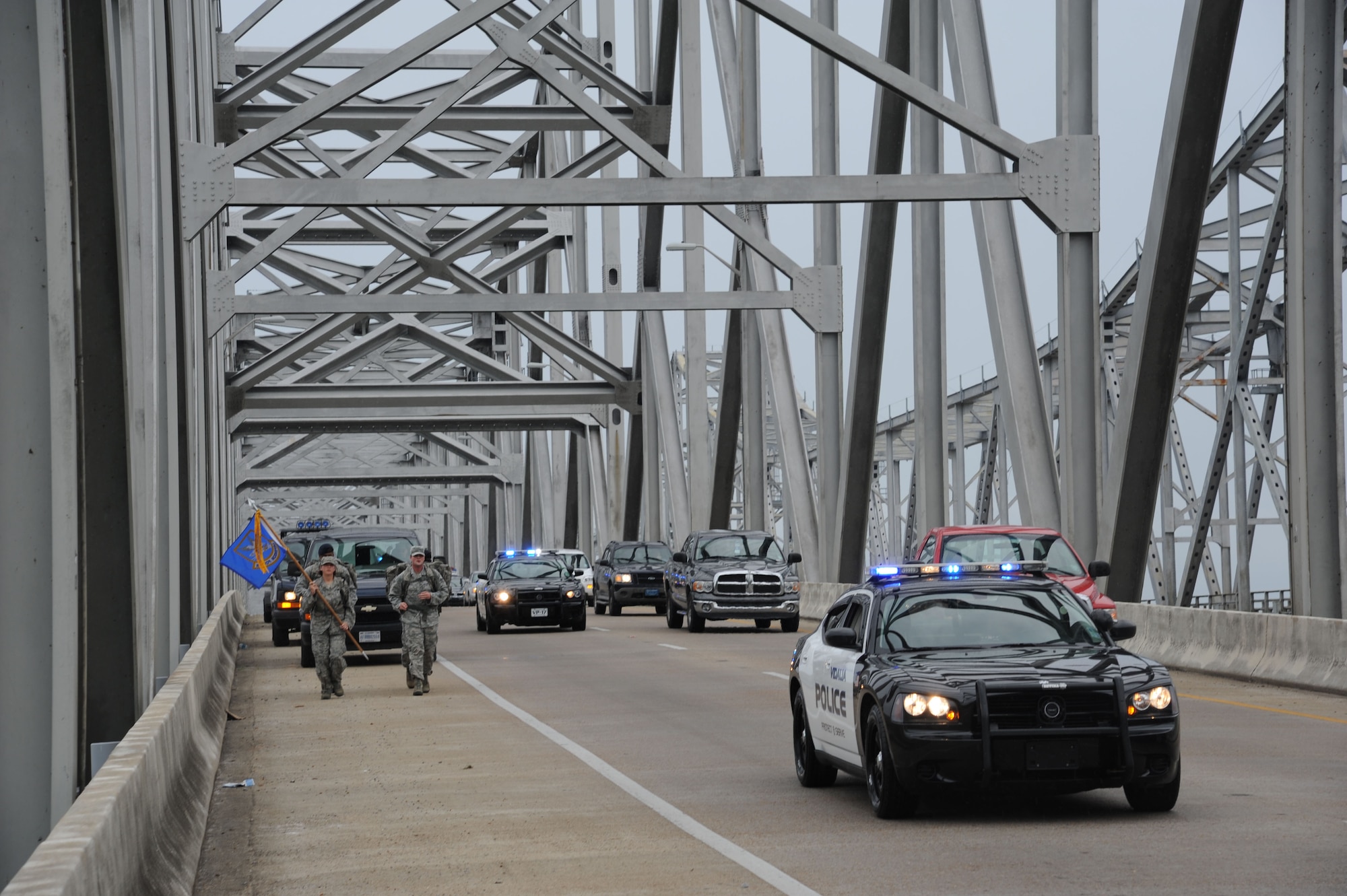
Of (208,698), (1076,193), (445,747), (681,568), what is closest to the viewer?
(445,747)

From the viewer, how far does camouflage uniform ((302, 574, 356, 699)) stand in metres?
21.4

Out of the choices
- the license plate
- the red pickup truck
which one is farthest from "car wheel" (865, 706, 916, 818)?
the red pickup truck

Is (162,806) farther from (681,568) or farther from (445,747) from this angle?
(681,568)

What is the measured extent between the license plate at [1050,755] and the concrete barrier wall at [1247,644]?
9.14 meters

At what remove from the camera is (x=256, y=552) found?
29.9 metres

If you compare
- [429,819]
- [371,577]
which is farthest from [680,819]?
[371,577]

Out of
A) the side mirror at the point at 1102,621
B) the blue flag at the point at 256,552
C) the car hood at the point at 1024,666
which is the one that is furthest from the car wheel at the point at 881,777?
the blue flag at the point at 256,552

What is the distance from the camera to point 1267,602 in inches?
2093

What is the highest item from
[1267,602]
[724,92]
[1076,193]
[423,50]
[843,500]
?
[724,92]

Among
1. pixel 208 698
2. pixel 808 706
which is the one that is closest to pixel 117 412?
pixel 808 706

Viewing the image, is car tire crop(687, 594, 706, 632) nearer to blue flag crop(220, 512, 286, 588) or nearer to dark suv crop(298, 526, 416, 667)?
dark suv crop(298, 526, 416, 667)

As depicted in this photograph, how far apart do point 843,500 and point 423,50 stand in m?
16.3

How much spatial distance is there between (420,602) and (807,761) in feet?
33.4

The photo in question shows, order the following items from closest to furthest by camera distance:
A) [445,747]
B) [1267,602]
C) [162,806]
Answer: [162,806]
[445,747]
[1267,602]
